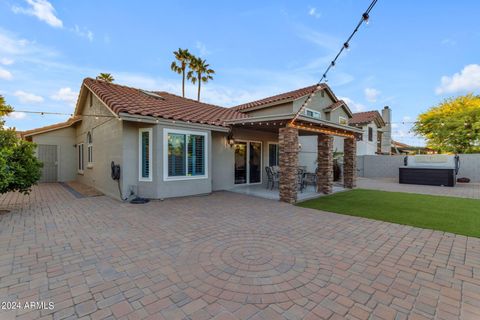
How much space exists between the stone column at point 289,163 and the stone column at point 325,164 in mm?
2552

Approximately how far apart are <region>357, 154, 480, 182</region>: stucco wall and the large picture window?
15544mm

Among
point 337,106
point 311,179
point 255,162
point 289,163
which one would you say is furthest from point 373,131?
point 289,163

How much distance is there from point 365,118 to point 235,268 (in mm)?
22301

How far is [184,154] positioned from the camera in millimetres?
8625

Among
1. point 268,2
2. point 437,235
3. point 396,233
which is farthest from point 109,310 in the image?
point 268,2

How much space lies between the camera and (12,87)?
12.9 m

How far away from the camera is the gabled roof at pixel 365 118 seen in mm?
20808

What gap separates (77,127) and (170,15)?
33.1 feet

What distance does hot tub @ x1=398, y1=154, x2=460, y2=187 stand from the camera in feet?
41.9

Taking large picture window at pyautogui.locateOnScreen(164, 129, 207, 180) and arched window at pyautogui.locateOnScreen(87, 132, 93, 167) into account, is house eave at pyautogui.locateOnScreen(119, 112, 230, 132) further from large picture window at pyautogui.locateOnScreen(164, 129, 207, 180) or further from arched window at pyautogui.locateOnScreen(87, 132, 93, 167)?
arched window at pyautogui.locateOnScreen(87, 132, 93, 167)

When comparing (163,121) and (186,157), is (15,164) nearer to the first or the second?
(163,121)

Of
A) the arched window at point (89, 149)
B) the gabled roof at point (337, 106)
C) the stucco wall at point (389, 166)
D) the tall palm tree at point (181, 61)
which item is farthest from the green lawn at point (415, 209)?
the tall palm tree at point (181, 61)

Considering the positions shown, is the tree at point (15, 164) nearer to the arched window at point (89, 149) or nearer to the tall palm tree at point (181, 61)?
the arched window at point (89, 149)

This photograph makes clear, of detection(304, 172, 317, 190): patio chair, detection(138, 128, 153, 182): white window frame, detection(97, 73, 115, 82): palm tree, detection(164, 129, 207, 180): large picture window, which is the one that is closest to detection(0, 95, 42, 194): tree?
detection(138, 128, 153, 182): white window frame
